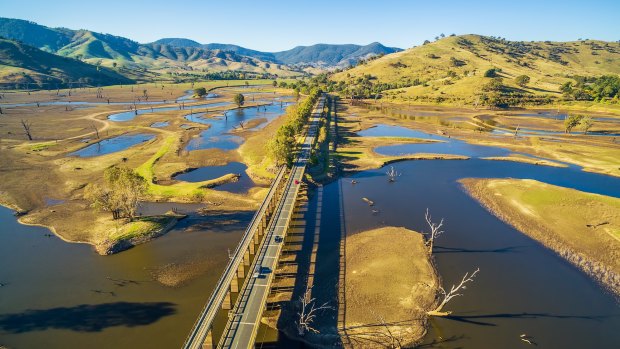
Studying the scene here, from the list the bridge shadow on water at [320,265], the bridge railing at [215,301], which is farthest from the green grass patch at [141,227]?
the bridge shadow on water at [320,265]

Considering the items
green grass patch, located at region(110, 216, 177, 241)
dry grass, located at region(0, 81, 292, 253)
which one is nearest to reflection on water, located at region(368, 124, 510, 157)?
dry grass, located at region(0, 81, 292, 253)

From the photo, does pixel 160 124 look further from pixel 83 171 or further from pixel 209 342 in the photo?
pixel 209 342

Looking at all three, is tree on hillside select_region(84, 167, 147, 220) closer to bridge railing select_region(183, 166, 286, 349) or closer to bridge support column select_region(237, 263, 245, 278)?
bridge railing select_region(183, 166, 286, 349)

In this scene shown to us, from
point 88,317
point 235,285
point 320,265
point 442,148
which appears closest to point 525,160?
point 442,148

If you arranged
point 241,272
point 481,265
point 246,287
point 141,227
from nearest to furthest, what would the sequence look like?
point 246,287 → point 241,272 → point 481,265 → point 141,227

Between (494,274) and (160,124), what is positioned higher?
(160,124)

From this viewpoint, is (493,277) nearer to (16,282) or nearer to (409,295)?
(409,295)

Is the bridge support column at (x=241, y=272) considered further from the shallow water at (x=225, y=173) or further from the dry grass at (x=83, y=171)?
the shallow water at (x=225, y=173)
